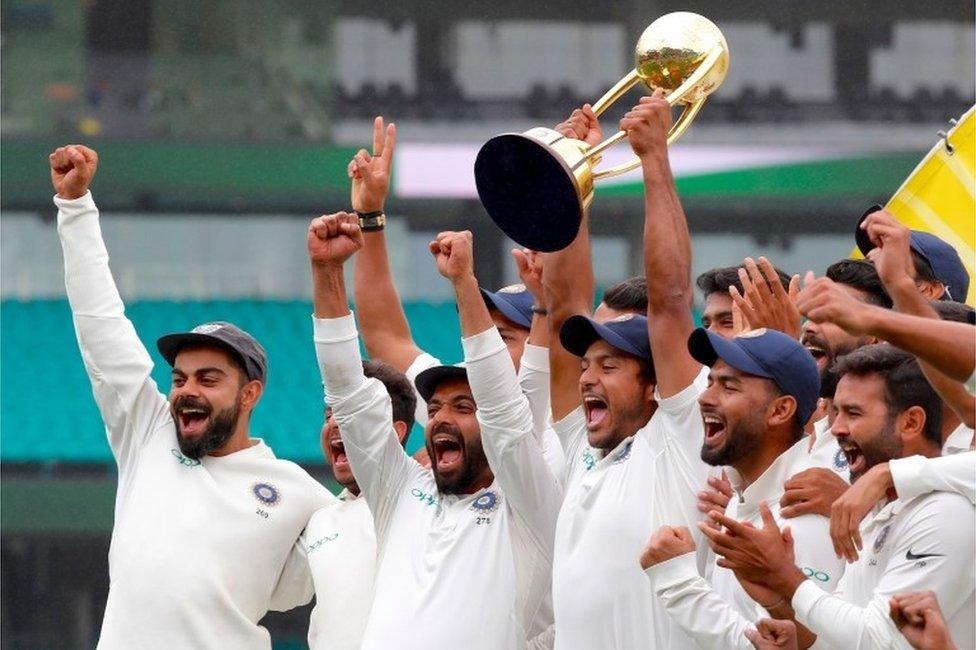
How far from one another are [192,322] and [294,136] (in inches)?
49.3

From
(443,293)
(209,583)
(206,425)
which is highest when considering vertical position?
(206,425)

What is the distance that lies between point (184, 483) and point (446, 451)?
0.72 m

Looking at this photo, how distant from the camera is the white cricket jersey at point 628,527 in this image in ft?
12.7

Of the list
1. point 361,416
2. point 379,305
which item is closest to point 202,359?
point 379,305

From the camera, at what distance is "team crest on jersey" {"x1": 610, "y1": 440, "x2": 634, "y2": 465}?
3998mm

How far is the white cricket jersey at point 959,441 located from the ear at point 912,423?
0.21 meters

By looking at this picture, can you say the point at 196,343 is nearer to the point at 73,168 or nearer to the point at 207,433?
the point at 207,433

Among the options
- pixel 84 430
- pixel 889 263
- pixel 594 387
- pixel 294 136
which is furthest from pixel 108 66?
pixel 889 263

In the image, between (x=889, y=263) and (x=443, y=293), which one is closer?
(x=889, y=263)

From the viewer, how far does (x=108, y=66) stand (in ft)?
38.8

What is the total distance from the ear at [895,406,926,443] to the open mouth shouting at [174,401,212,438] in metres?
1.87

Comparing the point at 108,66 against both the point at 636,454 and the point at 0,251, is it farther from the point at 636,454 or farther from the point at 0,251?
the point at 636,454

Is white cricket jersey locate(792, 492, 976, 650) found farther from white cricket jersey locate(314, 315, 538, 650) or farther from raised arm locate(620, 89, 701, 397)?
white cricket jersey locate(314, 315, 538, 650)

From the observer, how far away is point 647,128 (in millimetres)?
4004
